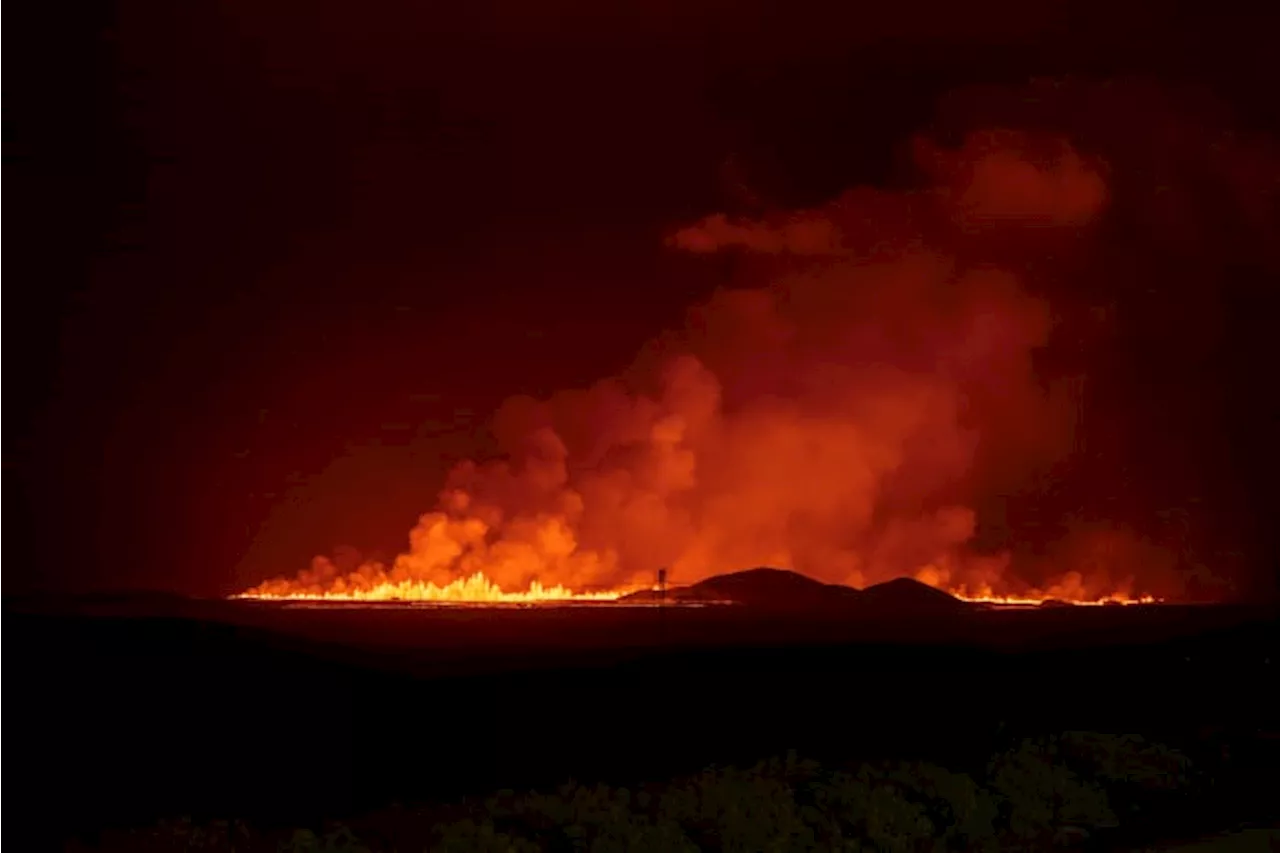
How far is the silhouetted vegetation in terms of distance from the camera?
501 inches

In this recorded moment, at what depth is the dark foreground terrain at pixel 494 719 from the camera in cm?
1414

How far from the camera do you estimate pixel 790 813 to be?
14422mm

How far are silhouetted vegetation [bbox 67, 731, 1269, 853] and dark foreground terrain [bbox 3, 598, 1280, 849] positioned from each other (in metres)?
0.65

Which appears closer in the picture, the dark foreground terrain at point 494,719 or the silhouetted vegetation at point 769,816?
the silhouetted vegetation at point 769,816

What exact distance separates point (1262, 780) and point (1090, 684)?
6.09 meters

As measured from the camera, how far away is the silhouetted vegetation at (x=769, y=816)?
12.7 m

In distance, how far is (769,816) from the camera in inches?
566

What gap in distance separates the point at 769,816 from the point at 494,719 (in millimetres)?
3822

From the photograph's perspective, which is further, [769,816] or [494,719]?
[494,719]

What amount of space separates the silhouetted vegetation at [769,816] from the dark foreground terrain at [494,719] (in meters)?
0.65

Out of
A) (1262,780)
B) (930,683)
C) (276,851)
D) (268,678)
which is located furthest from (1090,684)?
(276,851)

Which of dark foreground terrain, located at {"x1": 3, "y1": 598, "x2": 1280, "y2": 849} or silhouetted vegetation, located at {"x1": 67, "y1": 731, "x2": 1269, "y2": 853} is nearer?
silhouetted vegetation, located at {"x1": 67, "y1": 731, "x2": 1269, "y2": 853}

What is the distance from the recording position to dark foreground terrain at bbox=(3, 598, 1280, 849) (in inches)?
557

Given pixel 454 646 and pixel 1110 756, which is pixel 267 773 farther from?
pixel 454 646
